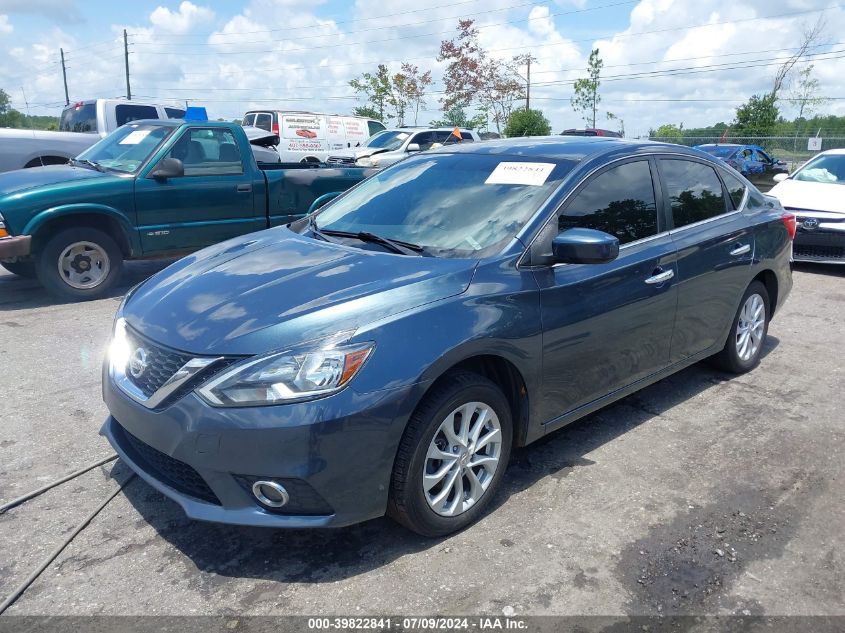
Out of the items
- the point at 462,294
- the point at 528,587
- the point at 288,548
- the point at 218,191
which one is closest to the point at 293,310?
the point at 462,294

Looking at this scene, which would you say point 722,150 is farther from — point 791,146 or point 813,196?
point 813,196

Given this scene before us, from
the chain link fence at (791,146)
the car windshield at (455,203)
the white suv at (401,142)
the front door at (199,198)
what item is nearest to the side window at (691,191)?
the car windshield at (455,203)

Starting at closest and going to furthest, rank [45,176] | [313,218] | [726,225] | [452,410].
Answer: [452,410]
[313,218]
[726,225]
[45,176]

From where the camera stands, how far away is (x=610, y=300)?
3732 millimetres

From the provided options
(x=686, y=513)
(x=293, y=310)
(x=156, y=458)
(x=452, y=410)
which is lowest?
(x=686, y=513)

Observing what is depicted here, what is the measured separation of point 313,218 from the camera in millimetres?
4426

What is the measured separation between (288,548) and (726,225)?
3501mm

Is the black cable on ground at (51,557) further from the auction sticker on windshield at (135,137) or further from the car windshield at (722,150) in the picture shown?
the car windshield at (722,150)

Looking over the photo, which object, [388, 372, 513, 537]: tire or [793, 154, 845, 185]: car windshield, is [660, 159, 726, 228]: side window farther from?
[793, 154, 845, 185]: car windshield

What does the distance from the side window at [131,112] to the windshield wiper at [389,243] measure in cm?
1197

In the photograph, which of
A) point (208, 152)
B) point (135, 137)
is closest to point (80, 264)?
point (135, 137)

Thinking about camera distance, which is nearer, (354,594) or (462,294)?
(354,594)

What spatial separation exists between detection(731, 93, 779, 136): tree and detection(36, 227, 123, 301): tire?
3205 centimetres

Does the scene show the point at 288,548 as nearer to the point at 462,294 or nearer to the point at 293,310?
the point at 293,310
